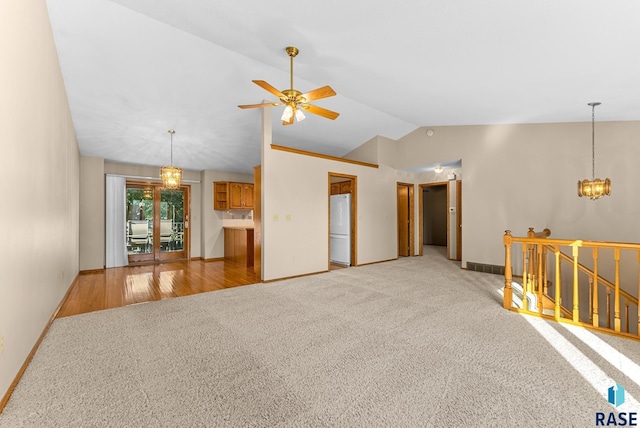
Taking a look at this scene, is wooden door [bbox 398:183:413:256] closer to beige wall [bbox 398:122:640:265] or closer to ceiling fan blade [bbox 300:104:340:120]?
beige wall [bbox 398:122:640:265]

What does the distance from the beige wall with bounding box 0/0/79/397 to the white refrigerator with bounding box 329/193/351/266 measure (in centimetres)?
482

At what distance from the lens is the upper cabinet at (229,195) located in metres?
7.72

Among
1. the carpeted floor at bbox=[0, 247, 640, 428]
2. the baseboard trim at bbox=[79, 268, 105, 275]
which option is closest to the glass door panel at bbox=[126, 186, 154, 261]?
the baseboard trim at bbox=[79, 268, 105, 275]

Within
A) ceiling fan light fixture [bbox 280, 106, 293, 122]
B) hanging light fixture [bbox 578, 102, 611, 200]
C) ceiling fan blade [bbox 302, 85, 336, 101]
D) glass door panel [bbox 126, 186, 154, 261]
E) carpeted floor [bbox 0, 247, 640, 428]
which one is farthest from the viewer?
glass door panel [bbox 126, 186, 154, 261]

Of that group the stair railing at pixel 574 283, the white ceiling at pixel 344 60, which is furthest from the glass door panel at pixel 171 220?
the stair railing at pixel 574 283

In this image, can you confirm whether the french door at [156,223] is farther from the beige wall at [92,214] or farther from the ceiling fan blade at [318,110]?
the ceiling fan blade at [318,110]

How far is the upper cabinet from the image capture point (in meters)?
7.72

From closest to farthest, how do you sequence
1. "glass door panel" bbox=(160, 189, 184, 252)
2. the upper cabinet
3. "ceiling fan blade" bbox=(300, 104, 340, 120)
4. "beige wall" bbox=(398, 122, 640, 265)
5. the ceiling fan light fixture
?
the ceiling fan light fixture, "ceiling fan blade" bbox=(300, 104, 340, 120), "beige wall" bbox=(398, 122, 640, 265), "glass door panel" bbox=(160, 189, 184, 252), the upper cabinet

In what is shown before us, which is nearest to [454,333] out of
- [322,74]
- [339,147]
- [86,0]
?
[322,74]

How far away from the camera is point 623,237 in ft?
15.1

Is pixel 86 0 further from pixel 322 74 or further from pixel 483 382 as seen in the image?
pixel 483 382

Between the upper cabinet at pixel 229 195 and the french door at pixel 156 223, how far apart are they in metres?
0.78

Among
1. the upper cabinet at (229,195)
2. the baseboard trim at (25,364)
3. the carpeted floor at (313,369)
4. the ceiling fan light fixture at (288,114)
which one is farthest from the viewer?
the upper cabinet at (229,195)

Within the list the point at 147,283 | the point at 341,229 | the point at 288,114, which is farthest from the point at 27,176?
the point at 341,229
